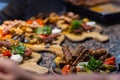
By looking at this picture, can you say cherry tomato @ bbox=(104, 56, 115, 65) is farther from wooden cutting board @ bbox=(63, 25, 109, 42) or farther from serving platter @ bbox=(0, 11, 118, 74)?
wooden cutting board @ bbox=(63, 25, 109, 42)

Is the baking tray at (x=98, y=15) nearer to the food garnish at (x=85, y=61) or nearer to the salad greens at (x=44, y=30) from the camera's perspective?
the salad greens at (x=44, y=30)

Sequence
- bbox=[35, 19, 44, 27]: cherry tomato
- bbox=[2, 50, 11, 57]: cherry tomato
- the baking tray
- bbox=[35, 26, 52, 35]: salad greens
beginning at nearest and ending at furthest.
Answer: bbox=[2, 50, 11, 57]: cherry tomato < bbox=[35, 26, 52, 35]: salad greens < bbox=[35, 19, 44, 27]: cherry tomato < the baking tray

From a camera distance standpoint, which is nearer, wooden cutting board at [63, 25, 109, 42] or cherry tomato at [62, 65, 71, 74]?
cherry tomato at [62, 65, 71, 74]

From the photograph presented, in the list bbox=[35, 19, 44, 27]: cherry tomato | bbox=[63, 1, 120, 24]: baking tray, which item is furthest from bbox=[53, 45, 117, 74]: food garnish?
bbox=[63, 1, 120, 24]: baking tray

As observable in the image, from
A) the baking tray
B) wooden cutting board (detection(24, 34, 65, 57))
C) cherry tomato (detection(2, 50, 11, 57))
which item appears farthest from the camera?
the baking tray

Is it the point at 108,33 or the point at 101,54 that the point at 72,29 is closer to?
the point at 108,33

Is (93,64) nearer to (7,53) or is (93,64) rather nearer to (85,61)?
(85,61)

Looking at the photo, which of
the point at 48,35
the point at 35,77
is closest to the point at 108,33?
the point at 48,35
